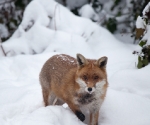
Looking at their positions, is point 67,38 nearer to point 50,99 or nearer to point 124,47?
point 124,47

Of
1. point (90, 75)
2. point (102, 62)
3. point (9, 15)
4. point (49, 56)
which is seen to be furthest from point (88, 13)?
point (90, 75)

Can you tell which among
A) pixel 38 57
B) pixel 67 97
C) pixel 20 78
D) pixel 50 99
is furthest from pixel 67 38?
pixel 67 97

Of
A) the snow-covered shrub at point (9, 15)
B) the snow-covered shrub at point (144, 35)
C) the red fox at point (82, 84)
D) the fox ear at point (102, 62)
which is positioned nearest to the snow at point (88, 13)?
the snow-covered shrub at point (9, 15)

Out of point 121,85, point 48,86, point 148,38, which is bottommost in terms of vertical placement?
point 121,85

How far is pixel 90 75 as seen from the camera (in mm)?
3588

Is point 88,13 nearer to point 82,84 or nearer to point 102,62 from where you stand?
point 102,62

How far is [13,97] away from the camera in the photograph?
5262 mm

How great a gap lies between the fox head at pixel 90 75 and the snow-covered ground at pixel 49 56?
1.70 feet

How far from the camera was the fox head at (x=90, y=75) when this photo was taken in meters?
3.53

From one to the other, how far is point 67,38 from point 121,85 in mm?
3606

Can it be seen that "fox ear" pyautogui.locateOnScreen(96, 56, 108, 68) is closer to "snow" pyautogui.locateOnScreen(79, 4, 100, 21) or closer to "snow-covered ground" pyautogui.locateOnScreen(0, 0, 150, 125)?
"snow-covered ground" pyautogui.locateOnScreen(0, 0, 150, 125)

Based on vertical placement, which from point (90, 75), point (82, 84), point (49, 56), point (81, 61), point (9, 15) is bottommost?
point (49, 56)

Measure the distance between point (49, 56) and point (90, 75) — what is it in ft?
13.6

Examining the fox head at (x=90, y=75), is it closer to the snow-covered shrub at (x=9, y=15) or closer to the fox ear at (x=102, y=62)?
the fox ear at (x=102, y=62)
